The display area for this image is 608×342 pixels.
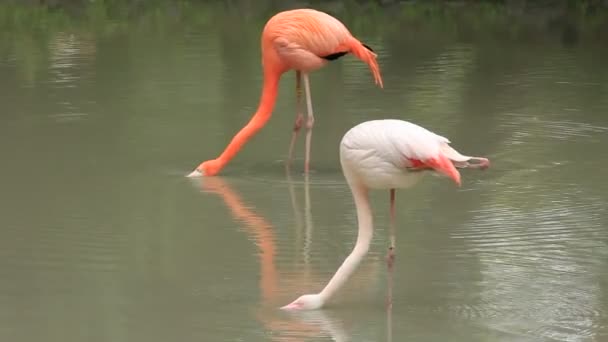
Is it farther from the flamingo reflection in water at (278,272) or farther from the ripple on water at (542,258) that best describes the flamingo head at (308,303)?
the ripple on water at (542,258)

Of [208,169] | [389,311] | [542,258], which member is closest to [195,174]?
[208,169]

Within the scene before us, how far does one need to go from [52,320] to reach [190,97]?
19.1ft

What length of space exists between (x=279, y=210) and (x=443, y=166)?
2620 mm

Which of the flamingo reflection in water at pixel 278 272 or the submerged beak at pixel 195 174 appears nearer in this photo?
the flamingo reflection in water at pixel 278 272

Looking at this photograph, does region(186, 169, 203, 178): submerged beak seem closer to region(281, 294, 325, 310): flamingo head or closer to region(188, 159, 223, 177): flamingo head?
region(188, 159, 223, 177): flamingo head

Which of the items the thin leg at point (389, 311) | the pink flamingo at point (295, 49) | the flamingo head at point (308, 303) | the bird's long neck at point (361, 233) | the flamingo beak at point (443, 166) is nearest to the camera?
the flamingo beak at point (443, 166)

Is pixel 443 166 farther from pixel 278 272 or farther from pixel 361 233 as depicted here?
pixel 278 272

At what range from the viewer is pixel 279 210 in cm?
756

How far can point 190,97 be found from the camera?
1121 cm

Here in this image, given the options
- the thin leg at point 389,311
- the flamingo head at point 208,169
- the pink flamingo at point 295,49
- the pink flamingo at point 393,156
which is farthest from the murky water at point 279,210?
the pink flamingo at point 393,156

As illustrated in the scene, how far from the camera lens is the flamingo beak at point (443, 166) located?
502 centimetres

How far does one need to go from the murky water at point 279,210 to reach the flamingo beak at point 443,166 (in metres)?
0.69

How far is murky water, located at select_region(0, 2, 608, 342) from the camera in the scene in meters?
5.54

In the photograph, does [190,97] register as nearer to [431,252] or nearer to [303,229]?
[303,229]
